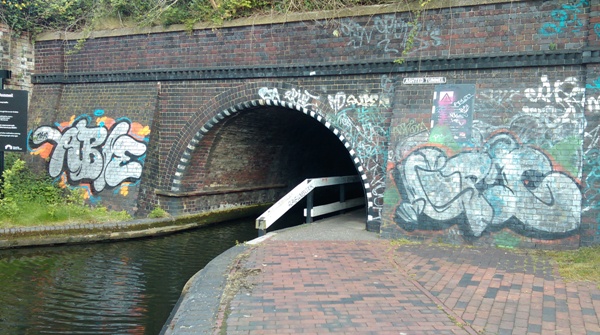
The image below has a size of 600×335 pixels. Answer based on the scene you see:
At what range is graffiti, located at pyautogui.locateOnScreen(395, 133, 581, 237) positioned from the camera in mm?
7980

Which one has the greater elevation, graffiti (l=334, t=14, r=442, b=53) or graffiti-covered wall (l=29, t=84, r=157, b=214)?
graffiti (l=334, t=14, r=442, b=53)

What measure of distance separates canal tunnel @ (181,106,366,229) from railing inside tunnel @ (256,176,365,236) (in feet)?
6.73

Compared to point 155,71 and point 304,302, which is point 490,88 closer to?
point 304,302

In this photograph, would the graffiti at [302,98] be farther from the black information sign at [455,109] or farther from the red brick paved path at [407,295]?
the red brick paved path at [407,295]

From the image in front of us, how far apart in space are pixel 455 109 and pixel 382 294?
4201 mm

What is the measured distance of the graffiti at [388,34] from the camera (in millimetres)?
9125

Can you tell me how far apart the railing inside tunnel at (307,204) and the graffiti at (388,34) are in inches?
105

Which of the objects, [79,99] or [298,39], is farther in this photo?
[79,99]

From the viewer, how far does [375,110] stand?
952 centimetres

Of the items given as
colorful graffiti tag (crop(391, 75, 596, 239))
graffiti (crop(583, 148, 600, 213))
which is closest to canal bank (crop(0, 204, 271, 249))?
colorful graffiti tag (crop(391, 75, 596, 239))

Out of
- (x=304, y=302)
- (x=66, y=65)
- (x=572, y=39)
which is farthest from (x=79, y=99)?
(x=572, y=39)

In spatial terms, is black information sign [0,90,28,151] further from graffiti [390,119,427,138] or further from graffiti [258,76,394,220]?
graffiti [390,119,427,138]

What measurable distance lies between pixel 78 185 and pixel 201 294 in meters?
7.50

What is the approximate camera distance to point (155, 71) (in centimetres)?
1180
